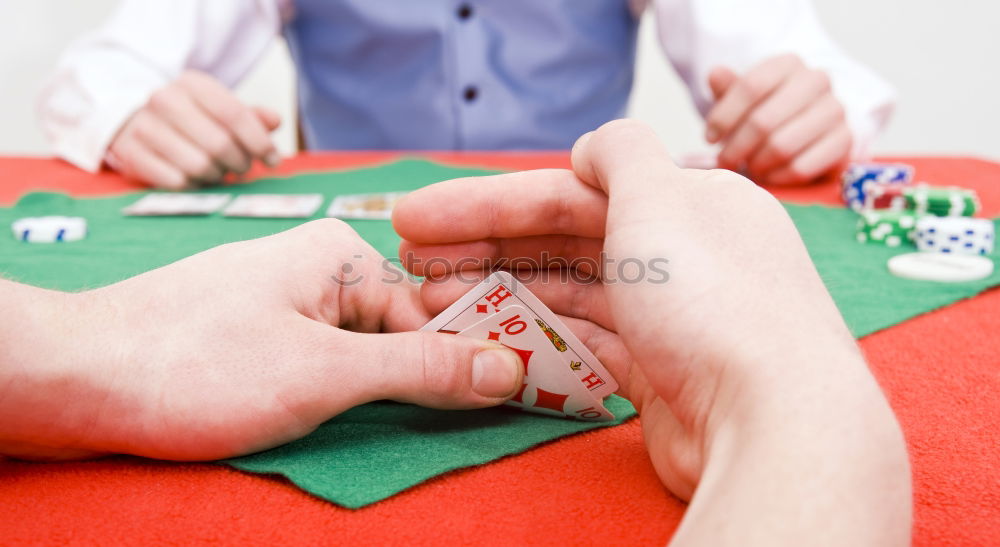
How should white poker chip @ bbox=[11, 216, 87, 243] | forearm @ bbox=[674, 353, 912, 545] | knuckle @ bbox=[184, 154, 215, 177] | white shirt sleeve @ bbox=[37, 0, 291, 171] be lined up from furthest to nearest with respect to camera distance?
white shirt sleeve @ bbox=[37, 0, 291, 171]
knuckle @ bbox=[184, 154, 215, 177]
white poker chip @ bbox=[11, 216, 87, 243]
forearm @ bbox=[674, 353, 912, 545]

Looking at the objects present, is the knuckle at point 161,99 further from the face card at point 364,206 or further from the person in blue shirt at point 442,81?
the face card at point 364,206

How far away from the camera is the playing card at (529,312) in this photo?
711 millimetres

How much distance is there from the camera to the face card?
1.28m

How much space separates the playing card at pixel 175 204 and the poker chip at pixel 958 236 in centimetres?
110

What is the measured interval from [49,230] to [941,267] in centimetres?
124

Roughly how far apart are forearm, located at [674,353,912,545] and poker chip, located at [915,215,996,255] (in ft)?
2.43

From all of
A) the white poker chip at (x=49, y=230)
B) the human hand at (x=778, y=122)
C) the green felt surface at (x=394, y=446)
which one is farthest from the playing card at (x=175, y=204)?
the human hand at (x=778, y=122)

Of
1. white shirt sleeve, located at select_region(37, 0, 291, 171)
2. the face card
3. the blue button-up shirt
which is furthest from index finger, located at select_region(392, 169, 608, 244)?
the blue button-up shirt

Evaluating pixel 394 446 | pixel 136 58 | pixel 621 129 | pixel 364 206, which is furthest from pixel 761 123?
pixel 136 58

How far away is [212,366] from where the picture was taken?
63 cm

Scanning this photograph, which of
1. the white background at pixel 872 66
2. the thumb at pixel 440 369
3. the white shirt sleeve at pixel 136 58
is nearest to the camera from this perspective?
the thumb at pixel 440 369

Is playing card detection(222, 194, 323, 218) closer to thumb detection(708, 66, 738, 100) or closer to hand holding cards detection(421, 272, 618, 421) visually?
hand holding cards detection(421, 272, 618, 421)

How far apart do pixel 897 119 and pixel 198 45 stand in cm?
276

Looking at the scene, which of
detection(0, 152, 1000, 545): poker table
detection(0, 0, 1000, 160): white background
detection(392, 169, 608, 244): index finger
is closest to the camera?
detection(0, 152, 1000, 545): poker table
